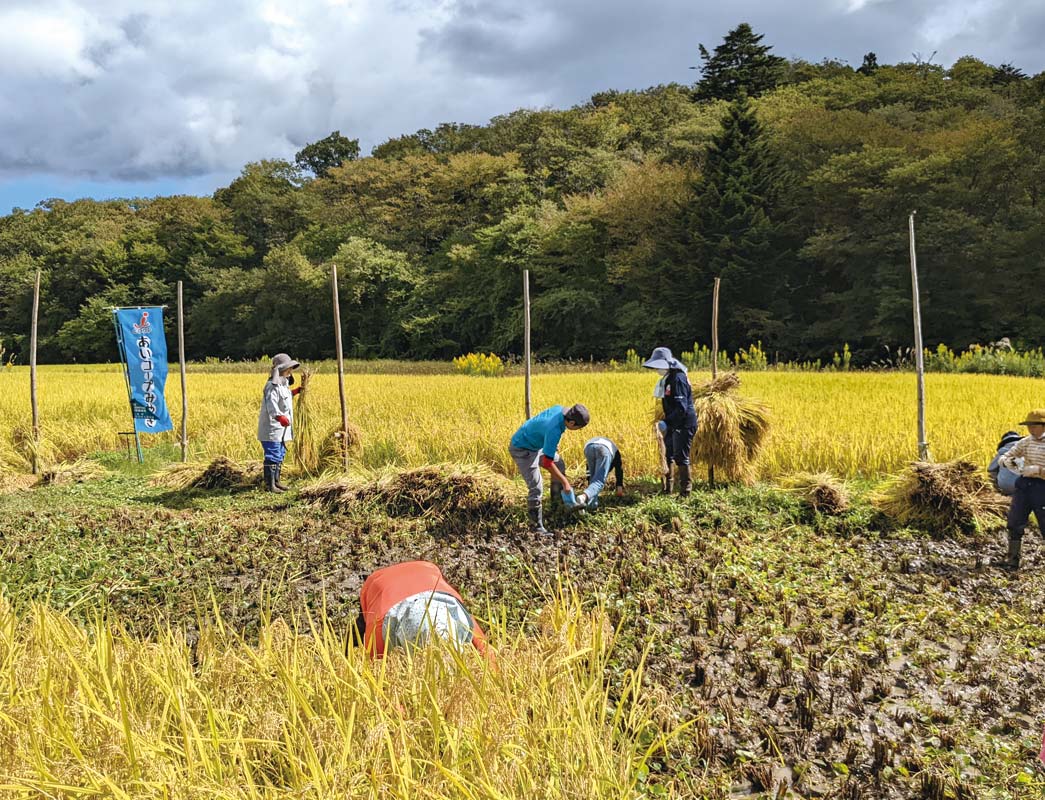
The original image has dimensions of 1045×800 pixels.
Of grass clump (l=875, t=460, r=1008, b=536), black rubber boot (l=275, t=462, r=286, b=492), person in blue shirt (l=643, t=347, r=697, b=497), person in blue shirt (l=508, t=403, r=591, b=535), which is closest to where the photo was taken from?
person in blue shirt (l=508, t=403, r=591, b=535)

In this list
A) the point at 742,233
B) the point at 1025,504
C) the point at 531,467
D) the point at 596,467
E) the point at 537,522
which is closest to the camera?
the point at 1025,504

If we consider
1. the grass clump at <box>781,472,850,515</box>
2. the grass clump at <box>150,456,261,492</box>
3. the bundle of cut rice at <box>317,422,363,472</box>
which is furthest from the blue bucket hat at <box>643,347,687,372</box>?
the grass clump at <box>150,456,261,492</box>

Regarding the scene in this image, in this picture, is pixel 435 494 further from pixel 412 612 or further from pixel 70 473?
pixel 70 473

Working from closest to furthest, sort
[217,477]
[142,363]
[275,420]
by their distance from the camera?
[275,420] < [217,477] < [142,363]

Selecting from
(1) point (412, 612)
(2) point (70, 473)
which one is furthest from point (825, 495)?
(2) point (70, 473)

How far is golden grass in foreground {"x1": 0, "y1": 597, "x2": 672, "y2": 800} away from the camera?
2.11 meters

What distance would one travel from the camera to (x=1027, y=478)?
4.80 metres

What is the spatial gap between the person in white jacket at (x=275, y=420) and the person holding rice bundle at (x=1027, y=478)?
20.6ft

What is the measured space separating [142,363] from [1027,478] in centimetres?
896

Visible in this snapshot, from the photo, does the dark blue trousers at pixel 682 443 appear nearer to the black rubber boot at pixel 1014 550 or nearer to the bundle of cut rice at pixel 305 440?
the black rubber boot at pixel 1014 550

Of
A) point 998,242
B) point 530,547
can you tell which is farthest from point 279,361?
point 998,242

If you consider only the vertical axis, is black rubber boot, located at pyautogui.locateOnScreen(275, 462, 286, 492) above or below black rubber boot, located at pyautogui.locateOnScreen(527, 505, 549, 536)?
above

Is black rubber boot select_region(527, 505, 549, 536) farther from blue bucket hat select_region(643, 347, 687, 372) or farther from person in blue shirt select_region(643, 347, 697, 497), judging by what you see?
blue bucket hat select_region(643, 347, 687, 372)

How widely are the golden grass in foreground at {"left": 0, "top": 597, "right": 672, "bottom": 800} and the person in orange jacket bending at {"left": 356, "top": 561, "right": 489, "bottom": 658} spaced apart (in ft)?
0.33
